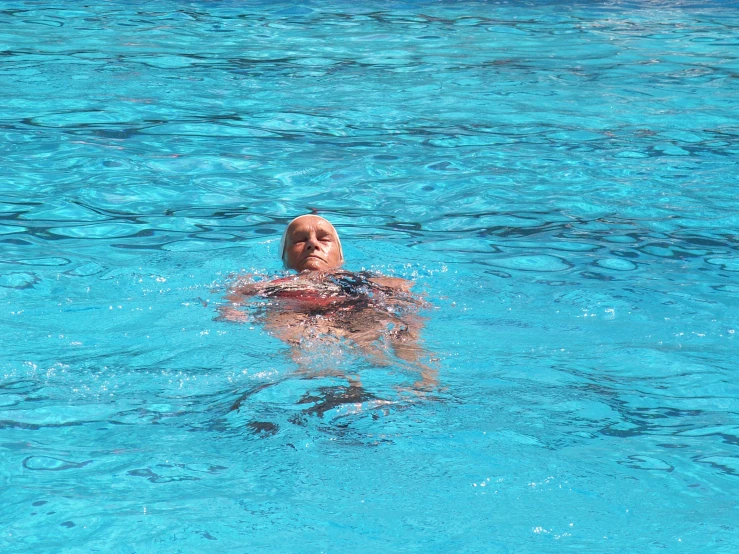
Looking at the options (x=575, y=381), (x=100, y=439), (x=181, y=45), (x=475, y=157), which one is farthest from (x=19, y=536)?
(x=181, y=45)

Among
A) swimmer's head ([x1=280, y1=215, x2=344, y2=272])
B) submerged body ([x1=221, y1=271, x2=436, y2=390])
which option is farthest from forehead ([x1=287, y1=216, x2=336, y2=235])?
submerged body ([x1=221, y1=271, x2=436, y2=390])

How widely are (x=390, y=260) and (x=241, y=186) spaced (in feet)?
5.98

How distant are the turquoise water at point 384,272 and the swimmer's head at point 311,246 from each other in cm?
35

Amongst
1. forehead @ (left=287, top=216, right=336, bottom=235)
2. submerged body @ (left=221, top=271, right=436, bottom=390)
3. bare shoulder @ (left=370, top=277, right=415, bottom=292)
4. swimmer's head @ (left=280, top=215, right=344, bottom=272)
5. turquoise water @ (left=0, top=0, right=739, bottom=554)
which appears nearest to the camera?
turquoise water @ (left=0, top=0, right=739, bottom=554)

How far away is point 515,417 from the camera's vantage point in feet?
12.9

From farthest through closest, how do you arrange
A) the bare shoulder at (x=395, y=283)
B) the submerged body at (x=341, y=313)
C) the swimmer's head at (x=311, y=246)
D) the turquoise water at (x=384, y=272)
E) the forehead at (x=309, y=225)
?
1. the forehead at (x=309, y=225)
2. the swimmer's head at (x=311, y=246)
3. the bare shoulder at (x=395, y=283)
4. the submerged body at (x=341, y=313)
5. the turquoise water at (x=384, y=272)

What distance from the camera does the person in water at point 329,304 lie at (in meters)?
4.51

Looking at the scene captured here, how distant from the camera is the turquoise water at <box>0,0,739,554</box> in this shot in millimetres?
3312

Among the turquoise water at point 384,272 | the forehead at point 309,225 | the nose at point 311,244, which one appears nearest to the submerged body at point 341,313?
the turquoise water at point 384,272

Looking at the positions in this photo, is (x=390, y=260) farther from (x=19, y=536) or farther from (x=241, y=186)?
(x=19, y=536)

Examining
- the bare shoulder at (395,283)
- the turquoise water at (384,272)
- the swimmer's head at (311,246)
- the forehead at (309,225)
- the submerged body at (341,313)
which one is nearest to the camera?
the turquoise water at (384,272)

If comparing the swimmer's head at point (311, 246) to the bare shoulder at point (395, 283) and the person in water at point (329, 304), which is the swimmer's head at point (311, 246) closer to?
the person in water at point (329, 304)

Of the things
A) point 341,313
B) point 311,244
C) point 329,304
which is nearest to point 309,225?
point 311,244

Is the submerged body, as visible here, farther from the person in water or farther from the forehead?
the forehead
